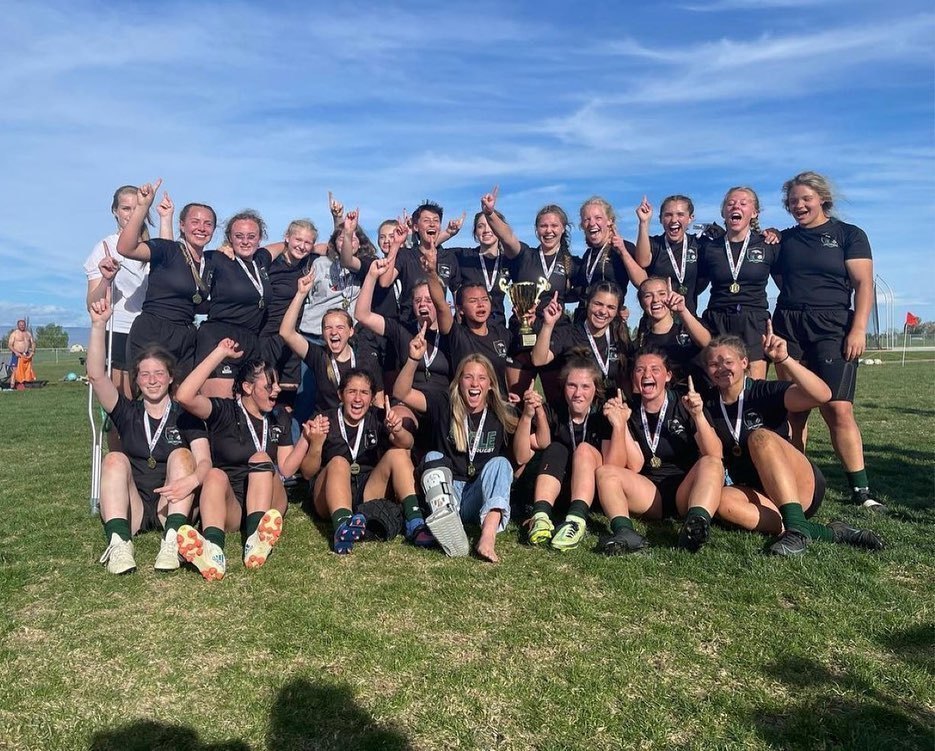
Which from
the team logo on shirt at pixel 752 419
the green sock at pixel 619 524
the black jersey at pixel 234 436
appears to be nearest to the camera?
the green sock at pixel 619 524

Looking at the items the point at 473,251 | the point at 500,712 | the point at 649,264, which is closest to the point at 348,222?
the point at 473,251

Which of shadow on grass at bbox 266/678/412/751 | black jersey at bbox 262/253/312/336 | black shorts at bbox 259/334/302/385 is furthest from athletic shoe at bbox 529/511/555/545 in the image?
black jersey at bbox 262/253/312/336

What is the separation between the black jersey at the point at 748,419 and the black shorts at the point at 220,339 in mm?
3778

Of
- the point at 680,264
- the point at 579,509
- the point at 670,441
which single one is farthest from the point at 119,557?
the point at 680,264

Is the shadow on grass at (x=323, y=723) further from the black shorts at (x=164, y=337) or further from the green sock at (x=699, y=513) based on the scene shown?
the black shorts at (x=164, y=337)

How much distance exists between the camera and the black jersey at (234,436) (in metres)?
5.14

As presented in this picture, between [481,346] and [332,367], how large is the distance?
1242 millimetres

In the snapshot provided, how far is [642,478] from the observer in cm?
492

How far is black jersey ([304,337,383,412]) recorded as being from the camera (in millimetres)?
5562

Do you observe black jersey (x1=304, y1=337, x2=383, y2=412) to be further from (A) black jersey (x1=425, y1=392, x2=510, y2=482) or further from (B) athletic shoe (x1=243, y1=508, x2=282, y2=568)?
(B) athletic shoe (x1=243, y1=508, x2=282, y2=568)

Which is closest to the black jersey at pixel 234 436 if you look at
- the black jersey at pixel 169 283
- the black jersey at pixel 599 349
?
the black jersey at pixel 169 283

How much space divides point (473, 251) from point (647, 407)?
107 inches

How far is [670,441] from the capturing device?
5.00 meters

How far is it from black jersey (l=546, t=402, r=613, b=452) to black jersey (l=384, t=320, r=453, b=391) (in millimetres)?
1060
